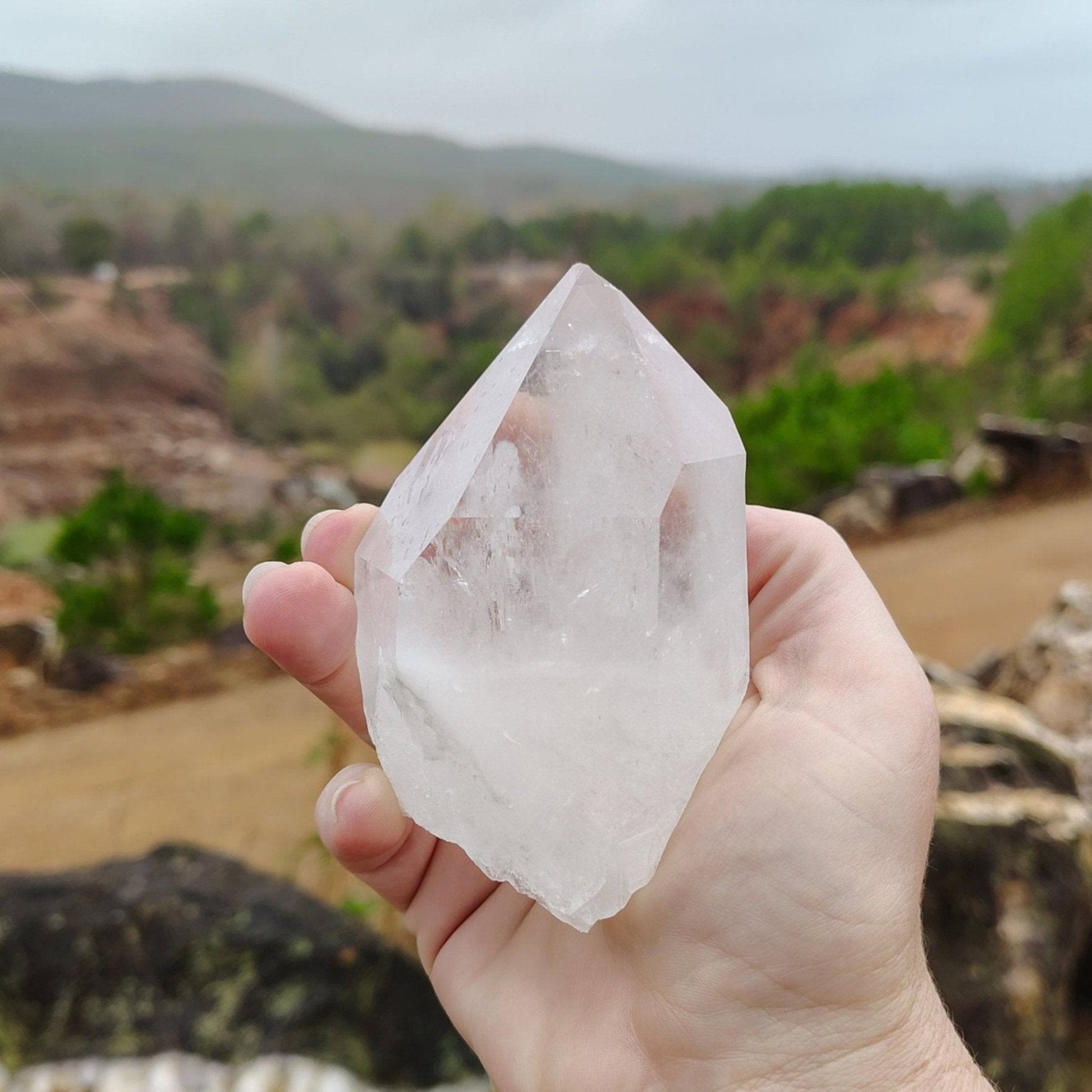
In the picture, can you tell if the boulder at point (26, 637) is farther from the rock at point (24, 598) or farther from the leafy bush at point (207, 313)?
the leafy bush at point (207, 313)

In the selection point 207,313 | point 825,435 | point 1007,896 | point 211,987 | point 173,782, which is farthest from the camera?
point 207,313

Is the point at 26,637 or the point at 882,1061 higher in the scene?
the point at 882,1061

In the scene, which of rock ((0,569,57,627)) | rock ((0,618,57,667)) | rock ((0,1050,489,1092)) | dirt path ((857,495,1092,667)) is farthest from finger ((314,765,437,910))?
rock ((0,569,57,627))

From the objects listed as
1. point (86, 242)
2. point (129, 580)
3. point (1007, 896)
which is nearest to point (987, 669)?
point (1007, 896)

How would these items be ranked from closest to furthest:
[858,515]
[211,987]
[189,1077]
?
[189,1077], [211,987], [858,515]

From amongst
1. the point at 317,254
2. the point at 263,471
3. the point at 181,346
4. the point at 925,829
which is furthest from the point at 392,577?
the point at 317,254

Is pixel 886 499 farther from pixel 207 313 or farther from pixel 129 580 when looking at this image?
pixel 207 313
